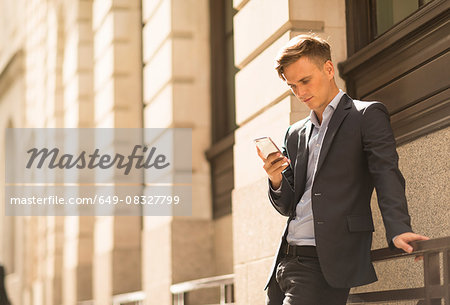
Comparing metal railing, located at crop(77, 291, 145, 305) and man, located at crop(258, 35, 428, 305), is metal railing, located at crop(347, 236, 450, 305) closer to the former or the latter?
man, located at crop(258, 35, 428, 305)

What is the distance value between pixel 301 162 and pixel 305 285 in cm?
77

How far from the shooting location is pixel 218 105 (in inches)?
Answer: 483

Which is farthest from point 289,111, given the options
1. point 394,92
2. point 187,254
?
point 187,254

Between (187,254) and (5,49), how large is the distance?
26.8 metres

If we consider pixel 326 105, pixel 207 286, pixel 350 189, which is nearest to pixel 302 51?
pixel 326 105

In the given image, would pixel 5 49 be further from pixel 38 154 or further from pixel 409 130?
pixel 409 130

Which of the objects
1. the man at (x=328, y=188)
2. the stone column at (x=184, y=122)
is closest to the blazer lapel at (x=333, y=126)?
the man at (x=328, y=188)

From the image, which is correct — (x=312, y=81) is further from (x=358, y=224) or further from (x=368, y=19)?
(x=368, y=19)

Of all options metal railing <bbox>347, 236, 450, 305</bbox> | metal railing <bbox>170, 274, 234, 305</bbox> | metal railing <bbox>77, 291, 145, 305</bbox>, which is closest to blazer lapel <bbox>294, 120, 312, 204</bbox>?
metal railing <bbox>347, 236, 450, 305</bbox>

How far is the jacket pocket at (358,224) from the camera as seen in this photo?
467 centimetres

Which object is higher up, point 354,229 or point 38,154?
point 38,154

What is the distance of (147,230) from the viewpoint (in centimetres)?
1294

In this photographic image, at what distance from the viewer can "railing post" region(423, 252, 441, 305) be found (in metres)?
4.40

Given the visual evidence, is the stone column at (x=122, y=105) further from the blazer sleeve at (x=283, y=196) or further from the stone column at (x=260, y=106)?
the blazer sleeve at (x=283, y=196)
